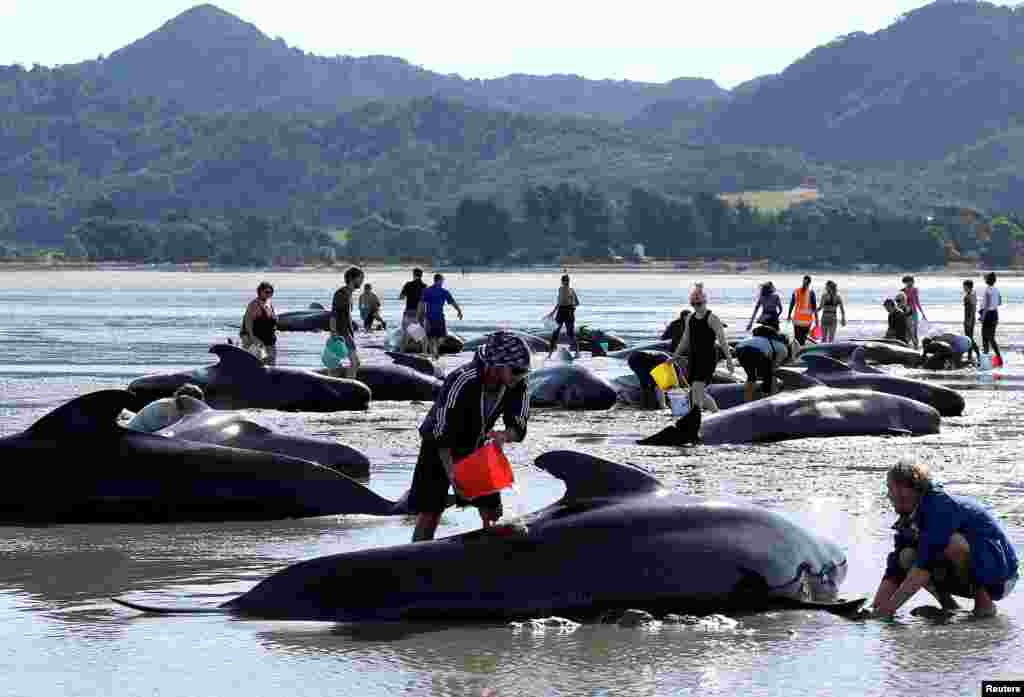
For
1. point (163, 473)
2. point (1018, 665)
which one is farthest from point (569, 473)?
point (163, 473)

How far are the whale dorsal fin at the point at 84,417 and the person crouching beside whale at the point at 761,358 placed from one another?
1072 cm

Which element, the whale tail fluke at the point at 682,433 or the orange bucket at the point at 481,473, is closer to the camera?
the orange bucket at the point at 481,473

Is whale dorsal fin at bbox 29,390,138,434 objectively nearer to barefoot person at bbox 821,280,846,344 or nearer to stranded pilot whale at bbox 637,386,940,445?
stranded pilot whale at bbox 637,386,940,445

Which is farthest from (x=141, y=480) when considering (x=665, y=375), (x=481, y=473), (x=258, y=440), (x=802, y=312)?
(x=802, y=312)

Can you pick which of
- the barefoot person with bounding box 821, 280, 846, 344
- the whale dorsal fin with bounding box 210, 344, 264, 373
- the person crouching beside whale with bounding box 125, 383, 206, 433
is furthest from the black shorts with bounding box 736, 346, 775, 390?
the barefoot person with bounding box 821, 280, 846, 344

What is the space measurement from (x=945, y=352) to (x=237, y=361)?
620 inches

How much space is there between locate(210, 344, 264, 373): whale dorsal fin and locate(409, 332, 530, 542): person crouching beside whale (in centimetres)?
1108

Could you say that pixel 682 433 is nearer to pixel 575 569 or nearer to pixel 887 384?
pixel 887 384

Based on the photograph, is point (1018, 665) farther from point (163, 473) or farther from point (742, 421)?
point (742, 421)

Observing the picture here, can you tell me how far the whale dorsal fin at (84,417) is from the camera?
1190cm

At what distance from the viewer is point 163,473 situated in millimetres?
12391

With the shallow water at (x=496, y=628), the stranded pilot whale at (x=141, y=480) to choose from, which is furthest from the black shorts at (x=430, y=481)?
the stranded pilot whale at (x=141, y=480)

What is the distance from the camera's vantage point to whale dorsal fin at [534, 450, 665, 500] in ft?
30.9

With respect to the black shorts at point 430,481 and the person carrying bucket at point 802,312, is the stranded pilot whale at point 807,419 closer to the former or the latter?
the black shorts at point 430,481
